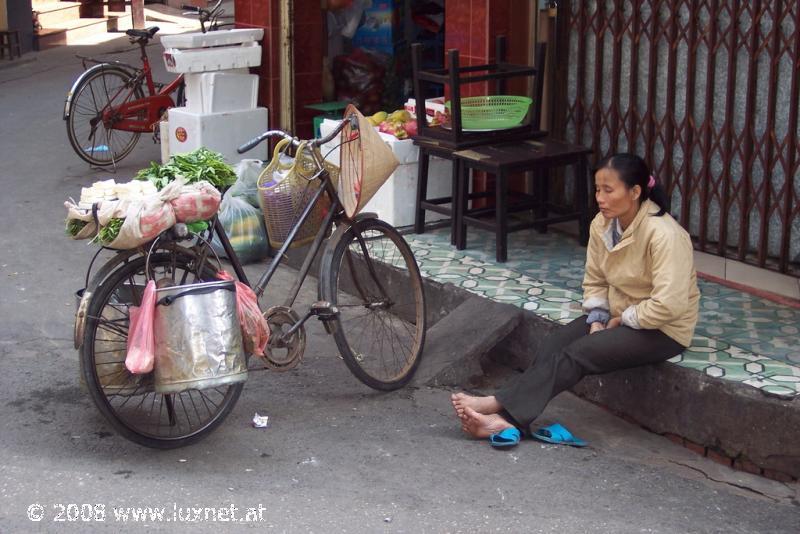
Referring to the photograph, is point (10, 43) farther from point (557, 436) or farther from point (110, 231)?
point (557, 436)

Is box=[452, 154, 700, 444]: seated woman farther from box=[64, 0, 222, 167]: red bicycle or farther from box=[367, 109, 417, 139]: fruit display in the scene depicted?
box=[64, 0, 222, 167]: red bicycle

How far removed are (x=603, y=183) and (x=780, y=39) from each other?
1821 mm

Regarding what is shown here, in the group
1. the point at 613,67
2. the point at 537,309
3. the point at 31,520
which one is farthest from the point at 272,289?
the point at 31,520

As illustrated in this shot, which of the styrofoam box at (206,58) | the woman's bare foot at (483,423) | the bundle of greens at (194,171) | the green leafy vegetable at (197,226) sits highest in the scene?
the styrofoam box at (206,58)

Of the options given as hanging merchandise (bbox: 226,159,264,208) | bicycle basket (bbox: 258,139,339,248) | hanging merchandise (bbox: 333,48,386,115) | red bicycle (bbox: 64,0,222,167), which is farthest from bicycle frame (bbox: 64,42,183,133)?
bicycle basket (bbox: 258,139,339,248)

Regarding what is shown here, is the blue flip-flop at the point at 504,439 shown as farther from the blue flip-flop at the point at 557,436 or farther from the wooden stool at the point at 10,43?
the wooden stool at the point at 10,43

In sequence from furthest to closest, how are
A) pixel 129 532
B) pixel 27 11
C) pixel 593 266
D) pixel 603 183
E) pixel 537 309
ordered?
pixel 27 11, pixel 537 309, pixel 593 266, pixel 603 183, pixel 129 532

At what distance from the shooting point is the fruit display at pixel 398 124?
24.2ft

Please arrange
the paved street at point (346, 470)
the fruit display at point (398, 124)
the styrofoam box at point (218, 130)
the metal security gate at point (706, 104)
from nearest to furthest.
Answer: the paved street at point (346, 470) < the metal security gate at point (706, 104) < the fruit display at point (398, 124) < the styrofoam box at point (218, 130)

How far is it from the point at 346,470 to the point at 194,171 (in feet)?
4.43

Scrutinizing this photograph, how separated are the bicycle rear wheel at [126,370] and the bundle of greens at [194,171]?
0.31m

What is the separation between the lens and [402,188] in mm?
7266

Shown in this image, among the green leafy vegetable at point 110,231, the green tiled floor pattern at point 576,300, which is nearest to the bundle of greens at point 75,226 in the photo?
the green leafy vegetable at point 110,231

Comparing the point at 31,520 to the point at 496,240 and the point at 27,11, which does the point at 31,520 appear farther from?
the point at 27,11
